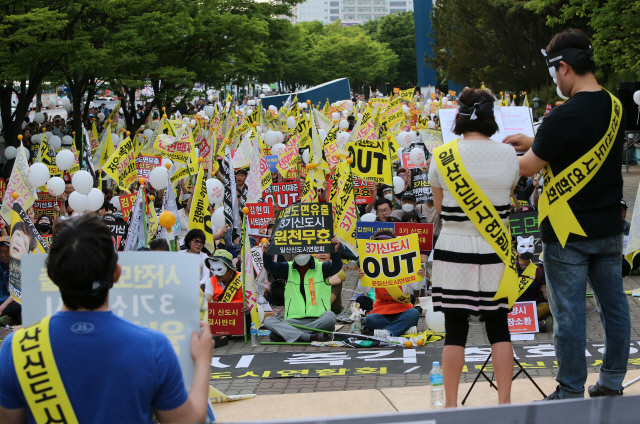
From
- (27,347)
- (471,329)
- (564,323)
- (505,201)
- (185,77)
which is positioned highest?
(185,77)

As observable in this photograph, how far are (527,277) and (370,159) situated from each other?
3.31 metres

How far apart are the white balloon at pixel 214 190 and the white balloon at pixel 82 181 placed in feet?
5.20

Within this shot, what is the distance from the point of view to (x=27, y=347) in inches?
85.4

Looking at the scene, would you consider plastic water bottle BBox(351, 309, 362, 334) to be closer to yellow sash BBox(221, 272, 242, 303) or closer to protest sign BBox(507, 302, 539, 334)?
yellow sash BBox(221, 272, 242, 303)

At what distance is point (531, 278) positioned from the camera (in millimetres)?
7969

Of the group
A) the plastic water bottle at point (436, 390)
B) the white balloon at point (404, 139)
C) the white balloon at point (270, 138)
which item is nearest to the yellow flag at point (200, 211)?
the plastic water bottle at point (436, 390)

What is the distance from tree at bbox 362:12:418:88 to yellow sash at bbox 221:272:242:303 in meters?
80.2

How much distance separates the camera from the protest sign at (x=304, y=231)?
7.73 metres

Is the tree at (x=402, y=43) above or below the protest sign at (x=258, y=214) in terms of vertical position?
above

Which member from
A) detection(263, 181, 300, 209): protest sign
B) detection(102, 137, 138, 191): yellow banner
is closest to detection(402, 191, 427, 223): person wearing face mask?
detection(263, 181, 300, 209): protest sign

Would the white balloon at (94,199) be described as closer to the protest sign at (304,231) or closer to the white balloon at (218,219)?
the white balloon at (218,219)

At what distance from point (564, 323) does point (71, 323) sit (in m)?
2.48

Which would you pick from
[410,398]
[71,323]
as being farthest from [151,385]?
[410,398]

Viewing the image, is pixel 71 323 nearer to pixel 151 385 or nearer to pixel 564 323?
pixel 151 385
